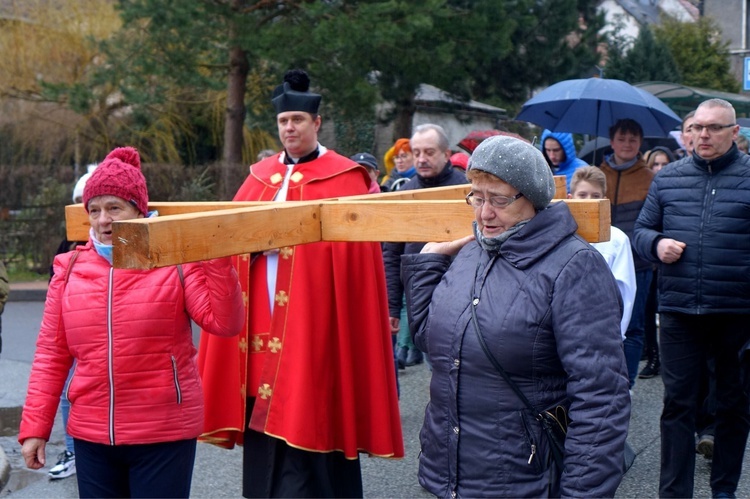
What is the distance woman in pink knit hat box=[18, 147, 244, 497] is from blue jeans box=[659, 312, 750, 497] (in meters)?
2.33

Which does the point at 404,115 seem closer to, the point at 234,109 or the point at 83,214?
the point at 234,109

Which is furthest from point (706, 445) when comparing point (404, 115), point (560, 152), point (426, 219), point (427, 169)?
point (404, 115)

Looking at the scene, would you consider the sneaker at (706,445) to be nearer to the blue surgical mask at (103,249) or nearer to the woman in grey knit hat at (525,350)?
the woman in grey knit hat at (525,350)

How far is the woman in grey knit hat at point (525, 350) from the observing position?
9.05 feet

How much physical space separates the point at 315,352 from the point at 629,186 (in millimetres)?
3519

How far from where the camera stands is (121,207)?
3.65 m

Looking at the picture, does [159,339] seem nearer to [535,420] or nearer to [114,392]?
[114,392]

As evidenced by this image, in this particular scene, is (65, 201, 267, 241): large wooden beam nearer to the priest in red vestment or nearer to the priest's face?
the priest in red vestment

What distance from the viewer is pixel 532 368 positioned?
2836 mm

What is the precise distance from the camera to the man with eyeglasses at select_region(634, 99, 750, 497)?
192 inches

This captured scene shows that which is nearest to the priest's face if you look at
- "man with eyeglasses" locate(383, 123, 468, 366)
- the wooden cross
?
the wooden cross

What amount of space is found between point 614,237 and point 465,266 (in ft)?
10.1

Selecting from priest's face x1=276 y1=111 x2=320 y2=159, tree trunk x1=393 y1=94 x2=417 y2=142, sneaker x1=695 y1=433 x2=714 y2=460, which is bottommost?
sneaker x1=695 y1=433 x2=714 y2=460

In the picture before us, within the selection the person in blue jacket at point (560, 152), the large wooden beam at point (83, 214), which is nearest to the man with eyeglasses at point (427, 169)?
the person in blue jacket at point (560, 152)
